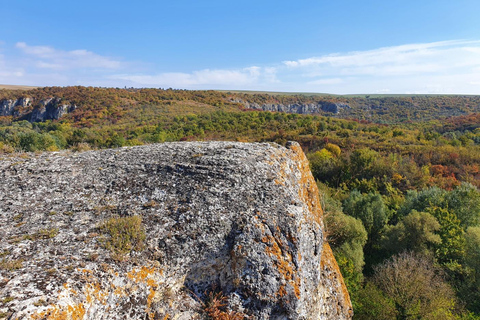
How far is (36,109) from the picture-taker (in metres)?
69.8

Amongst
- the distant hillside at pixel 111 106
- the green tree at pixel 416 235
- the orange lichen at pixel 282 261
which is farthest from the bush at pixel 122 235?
the distant hillside at pixel 111 106

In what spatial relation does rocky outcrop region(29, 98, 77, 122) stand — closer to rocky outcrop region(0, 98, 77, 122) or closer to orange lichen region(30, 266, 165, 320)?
rocky outcrop region(0, 98, 77, 122)

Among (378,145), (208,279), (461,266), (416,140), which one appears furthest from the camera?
(416,140)

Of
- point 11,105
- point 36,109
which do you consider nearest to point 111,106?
point 36,109

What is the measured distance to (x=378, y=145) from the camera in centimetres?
4412

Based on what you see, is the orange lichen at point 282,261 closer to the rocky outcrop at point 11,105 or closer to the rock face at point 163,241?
the rock face at point 163,241

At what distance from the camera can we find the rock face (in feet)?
12.2

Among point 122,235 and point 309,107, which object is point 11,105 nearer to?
point 122,235

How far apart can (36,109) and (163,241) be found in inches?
3440

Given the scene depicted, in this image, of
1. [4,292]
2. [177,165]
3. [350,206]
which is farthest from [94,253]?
[350,206]

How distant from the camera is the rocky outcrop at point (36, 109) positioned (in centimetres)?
6650

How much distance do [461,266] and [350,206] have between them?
29.2 ft

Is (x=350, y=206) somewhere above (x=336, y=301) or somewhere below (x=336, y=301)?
below

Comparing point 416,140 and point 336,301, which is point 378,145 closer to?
point 416,140
